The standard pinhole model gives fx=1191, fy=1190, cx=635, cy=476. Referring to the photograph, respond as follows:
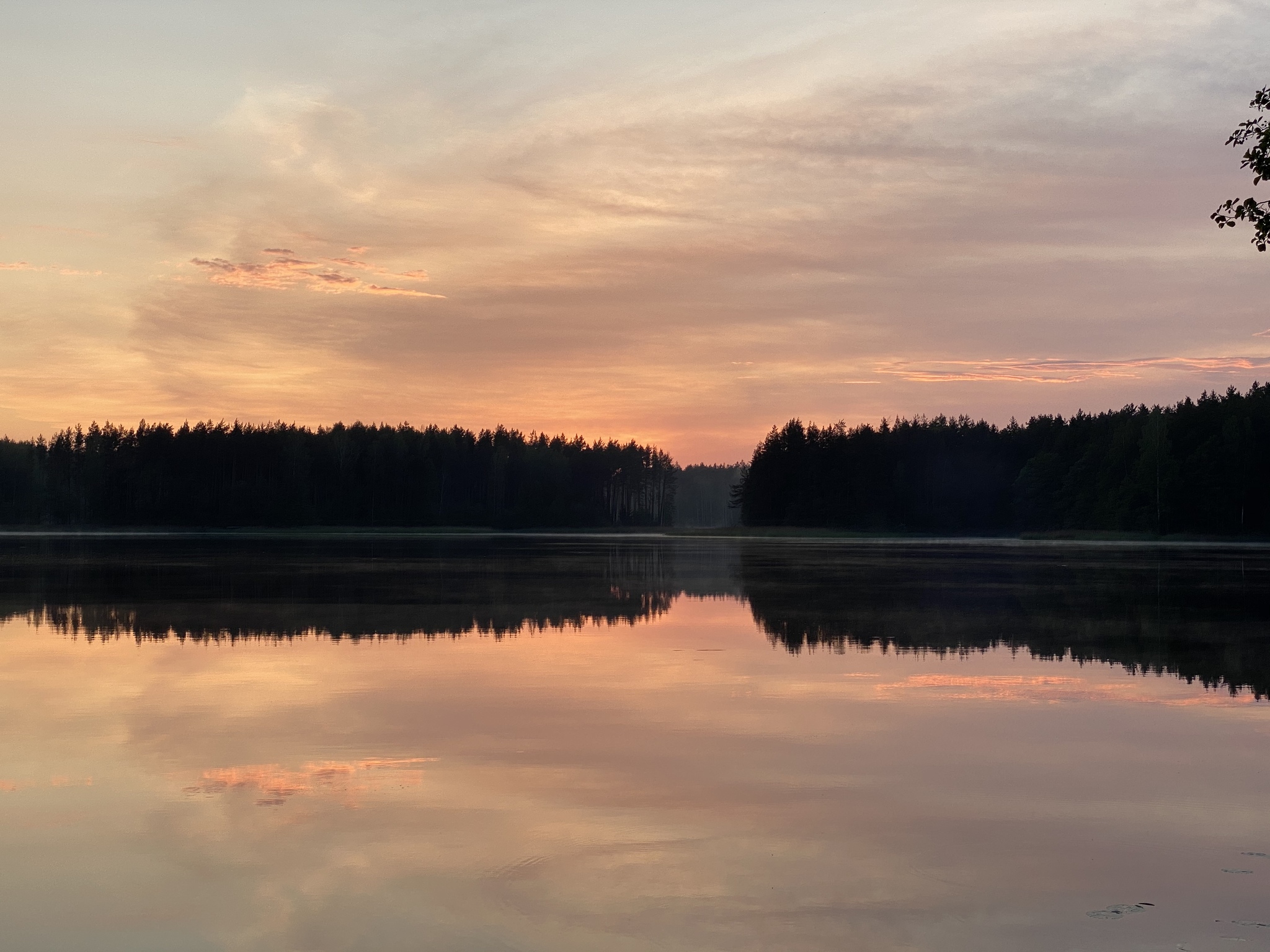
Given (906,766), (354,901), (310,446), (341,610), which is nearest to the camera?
(354,901)

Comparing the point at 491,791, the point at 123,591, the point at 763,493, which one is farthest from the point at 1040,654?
the point at 763,493

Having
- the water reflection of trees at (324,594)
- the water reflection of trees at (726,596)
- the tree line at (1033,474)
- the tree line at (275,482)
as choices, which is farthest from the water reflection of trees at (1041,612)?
the tree line at (275,482)

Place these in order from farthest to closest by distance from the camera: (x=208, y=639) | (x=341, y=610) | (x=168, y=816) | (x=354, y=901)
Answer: (x=341, y=610) → (x=208, y=639) → (x=168, y=816) → (x=354, y=901)

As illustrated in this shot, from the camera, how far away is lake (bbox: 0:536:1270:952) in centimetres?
747

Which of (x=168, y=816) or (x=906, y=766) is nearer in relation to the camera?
(x=168, y=816)

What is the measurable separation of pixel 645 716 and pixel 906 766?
3.79 meters

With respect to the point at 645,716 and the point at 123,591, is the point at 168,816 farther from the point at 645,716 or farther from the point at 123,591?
the point at 123,591

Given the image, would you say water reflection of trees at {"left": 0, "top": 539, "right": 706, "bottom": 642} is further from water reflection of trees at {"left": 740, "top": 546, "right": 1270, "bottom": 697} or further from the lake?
water reflection of trees at {"left": 740, "top": 546, "right": 1270, "bottom": 697}

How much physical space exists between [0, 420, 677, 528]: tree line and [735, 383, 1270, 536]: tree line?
4113 cm

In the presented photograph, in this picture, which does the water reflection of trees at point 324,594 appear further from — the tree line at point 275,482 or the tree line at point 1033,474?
the tree line at point 275,482

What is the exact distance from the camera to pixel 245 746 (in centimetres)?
1259

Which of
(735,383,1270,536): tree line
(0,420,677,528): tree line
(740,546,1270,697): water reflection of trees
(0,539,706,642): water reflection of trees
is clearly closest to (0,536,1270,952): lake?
(740,546,1270,697): water reflection of trees

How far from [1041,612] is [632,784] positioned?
779 inches

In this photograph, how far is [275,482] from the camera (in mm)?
159875
